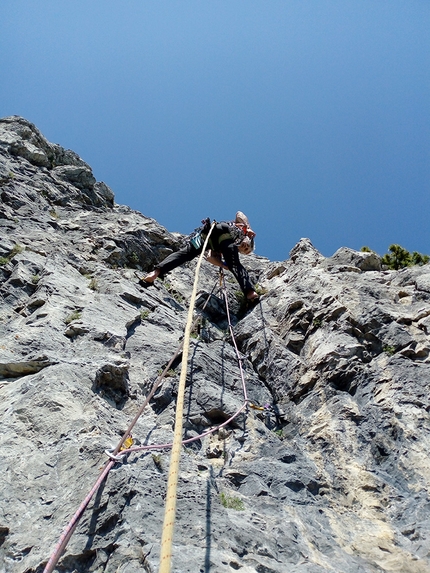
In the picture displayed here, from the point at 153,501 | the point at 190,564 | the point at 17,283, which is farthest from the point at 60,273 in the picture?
the point at 190,564

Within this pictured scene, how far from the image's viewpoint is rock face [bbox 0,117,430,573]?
142 inches

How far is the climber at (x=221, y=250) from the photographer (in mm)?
9312

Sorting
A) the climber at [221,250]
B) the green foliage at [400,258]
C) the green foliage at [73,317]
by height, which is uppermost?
the green foliage at [400,258]

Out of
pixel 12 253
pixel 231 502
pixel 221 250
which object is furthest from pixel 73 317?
pixel 221 250

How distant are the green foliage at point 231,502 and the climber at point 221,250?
5.48m

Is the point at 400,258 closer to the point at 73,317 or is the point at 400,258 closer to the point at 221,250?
the point at 221,250

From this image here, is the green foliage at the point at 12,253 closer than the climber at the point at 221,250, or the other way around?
the green foliage at the point at 12,253

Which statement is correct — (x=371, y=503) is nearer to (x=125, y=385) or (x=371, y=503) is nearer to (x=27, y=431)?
(x=125, y=385)

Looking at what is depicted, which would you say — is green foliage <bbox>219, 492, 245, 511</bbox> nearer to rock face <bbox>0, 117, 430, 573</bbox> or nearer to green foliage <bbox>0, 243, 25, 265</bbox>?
rock face <bbox>0, 117, 430, 573</bbox>

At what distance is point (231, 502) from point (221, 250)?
21.1ft

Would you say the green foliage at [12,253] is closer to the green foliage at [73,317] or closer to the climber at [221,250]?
the green foliage at [73,317]

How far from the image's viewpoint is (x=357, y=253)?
32.4 feet

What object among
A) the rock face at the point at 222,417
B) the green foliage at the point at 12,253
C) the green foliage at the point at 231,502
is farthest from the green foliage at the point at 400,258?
the green foliage at the point at 231,502

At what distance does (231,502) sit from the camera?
416 centimetres
